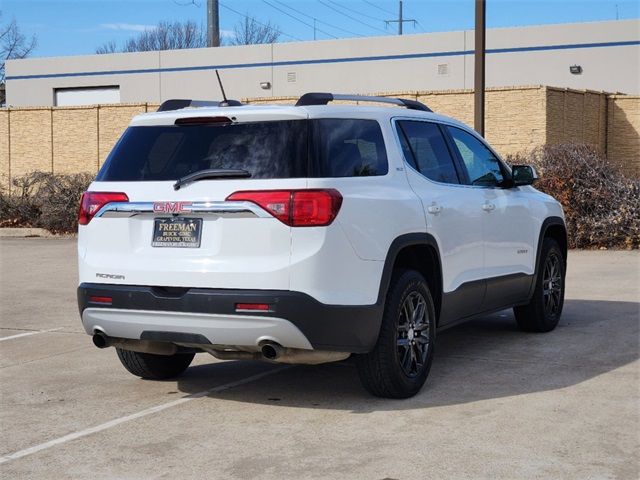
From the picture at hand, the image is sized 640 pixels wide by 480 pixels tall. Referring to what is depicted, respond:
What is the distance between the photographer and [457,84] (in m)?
39.7

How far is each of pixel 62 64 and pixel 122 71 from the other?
436 cm

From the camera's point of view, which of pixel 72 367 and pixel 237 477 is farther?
pixel 72 367

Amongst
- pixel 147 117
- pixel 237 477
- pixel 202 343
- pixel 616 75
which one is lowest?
pixel 237 477

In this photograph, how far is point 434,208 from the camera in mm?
6992

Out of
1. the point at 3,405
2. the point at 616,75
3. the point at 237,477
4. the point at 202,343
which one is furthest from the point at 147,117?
the point at 616,75

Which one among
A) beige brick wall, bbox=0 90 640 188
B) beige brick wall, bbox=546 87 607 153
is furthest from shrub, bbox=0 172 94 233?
beige brick wall, bbox=546 87 607 153

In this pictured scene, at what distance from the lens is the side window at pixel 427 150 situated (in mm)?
7074

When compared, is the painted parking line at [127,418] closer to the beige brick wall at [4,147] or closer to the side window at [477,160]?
the side window at [477,160]

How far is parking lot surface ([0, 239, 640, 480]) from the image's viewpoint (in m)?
5.25

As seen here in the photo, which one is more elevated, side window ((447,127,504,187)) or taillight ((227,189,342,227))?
side window ((447,127,504,187))

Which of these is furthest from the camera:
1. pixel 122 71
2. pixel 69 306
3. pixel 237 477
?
pixel 122 71

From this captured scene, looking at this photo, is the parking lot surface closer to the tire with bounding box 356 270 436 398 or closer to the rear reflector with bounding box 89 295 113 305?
the tire with bounding box 356 270 436 398

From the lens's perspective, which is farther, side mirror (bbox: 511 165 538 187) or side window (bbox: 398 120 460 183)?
side mirror (bbox: 511 165 538 187)

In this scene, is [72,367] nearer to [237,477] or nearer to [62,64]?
[237,477]
